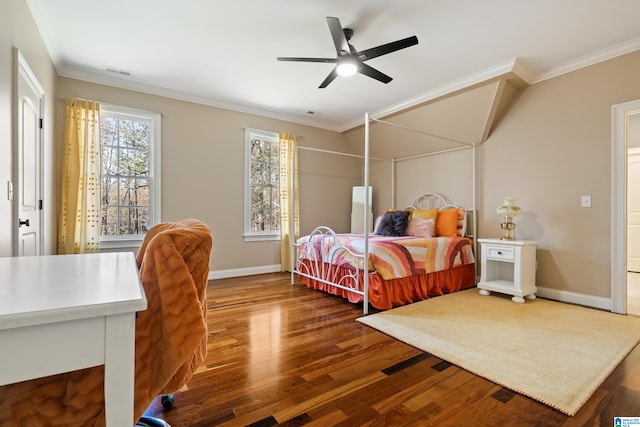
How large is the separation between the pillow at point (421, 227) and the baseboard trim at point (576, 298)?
1.35 metres

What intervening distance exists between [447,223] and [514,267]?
93cm

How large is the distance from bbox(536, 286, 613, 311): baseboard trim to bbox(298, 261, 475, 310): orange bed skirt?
0.78 metres

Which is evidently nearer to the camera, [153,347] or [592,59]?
[153,347]

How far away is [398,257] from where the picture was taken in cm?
310

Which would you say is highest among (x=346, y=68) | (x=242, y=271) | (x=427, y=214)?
(x=346, y=68)

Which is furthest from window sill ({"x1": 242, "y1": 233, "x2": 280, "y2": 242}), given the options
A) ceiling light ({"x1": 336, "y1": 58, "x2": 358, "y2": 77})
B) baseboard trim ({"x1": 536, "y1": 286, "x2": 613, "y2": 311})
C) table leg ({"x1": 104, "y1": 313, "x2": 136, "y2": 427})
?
table leg ({"x1": 104, "y1": 313, "x2": 136, "y2": 427})

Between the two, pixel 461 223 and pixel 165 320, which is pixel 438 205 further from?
pixel 165 320

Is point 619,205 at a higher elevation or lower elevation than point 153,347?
higher

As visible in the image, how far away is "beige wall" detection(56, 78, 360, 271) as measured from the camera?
153 inches

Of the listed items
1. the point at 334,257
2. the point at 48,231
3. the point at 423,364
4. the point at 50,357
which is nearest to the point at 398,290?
the point at 334,257

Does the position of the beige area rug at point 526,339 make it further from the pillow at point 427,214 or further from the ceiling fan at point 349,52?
the ceiling fan at point 349,52

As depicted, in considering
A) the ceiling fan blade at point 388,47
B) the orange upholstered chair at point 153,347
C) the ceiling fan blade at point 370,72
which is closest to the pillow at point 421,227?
the ceiling fan blade at point 370,72

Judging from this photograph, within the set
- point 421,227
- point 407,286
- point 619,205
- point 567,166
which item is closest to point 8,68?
point 407,286

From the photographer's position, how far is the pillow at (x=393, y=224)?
4.06m
